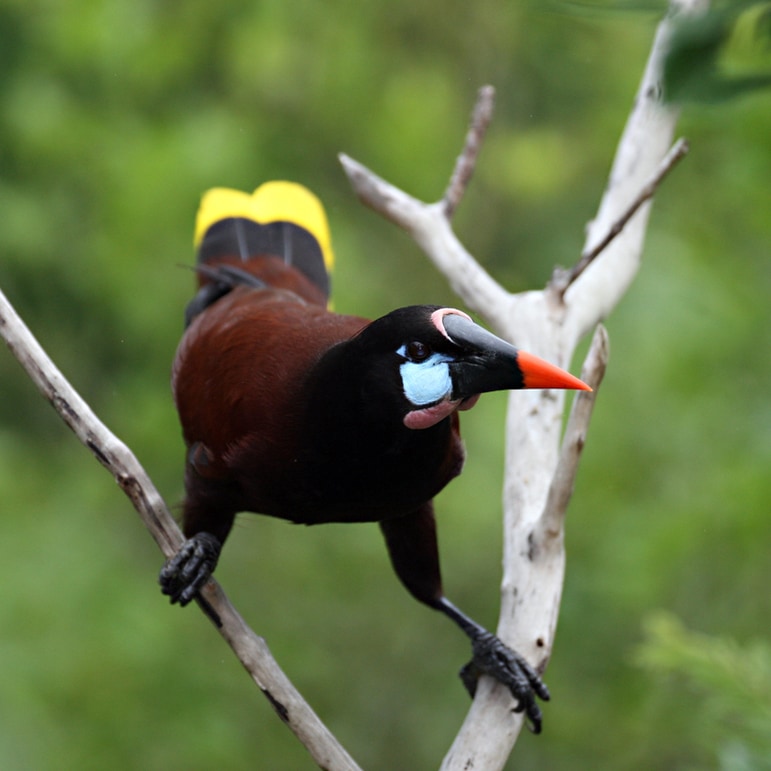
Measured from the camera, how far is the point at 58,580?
14.2 feet

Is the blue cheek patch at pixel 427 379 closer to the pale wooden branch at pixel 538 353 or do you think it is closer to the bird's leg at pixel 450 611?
the pale wooden branch at pixel 538 353

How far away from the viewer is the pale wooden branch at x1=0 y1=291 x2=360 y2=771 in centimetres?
187

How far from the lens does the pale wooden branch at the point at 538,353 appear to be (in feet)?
6.59

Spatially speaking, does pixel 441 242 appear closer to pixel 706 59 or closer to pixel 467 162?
pixel 467 162

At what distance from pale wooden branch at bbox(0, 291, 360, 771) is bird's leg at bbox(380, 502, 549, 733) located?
1.41 ft

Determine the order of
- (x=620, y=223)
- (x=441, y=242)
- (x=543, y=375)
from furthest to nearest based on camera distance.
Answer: (x=441, y=242)
(x=620, y=223)
(x=543, y=375)

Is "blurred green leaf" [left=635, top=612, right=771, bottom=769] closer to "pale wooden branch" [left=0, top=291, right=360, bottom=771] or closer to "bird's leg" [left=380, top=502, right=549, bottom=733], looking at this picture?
"bird's leg" [left=380, top=502, right=549, bottom=733]

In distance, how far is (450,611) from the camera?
2539 millimetres

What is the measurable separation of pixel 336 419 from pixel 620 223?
80cm

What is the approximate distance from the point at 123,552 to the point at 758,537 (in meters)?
2.73

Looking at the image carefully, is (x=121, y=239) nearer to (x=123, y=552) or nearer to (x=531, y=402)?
(x=123, y=552)

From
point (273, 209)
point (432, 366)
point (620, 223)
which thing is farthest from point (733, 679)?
point (273, 209)

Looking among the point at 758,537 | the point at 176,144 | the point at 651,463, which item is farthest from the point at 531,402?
→ the point at 176,144

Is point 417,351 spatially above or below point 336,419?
above
